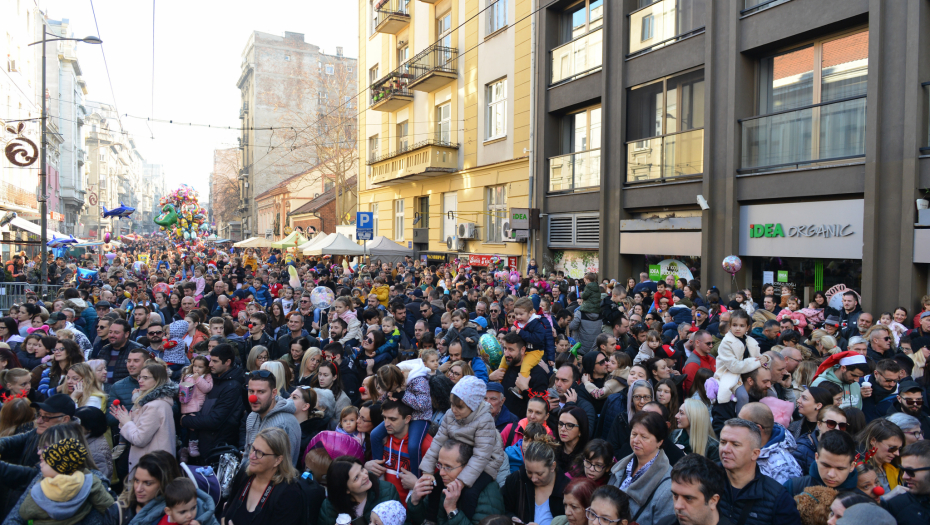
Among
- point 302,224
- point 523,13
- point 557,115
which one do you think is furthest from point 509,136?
point 302,224

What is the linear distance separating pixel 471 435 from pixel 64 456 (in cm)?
246

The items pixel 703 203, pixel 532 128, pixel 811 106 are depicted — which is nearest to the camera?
pixel 811 106

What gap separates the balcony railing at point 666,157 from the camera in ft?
43.4

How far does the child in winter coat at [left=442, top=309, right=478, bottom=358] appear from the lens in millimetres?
6982

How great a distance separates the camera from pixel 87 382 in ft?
17.6

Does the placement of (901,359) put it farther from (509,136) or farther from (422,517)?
(509,136)

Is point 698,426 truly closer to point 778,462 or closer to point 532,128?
point 778,462

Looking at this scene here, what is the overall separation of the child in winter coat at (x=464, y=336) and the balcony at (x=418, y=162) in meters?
14.6

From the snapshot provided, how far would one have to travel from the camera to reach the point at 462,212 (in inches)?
874

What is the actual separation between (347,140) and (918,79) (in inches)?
1235

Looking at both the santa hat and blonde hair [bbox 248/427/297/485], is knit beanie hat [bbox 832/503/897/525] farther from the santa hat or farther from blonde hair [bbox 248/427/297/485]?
the santa hat

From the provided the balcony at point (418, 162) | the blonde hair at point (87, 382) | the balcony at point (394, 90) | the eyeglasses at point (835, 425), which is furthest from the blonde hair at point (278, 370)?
the balcony at point (394, 90)

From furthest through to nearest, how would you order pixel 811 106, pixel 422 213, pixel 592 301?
pixel 422 213 < pixel 811 106 < pixel 592 301

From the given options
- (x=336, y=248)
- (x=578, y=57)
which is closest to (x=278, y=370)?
(x=578, y=57)
